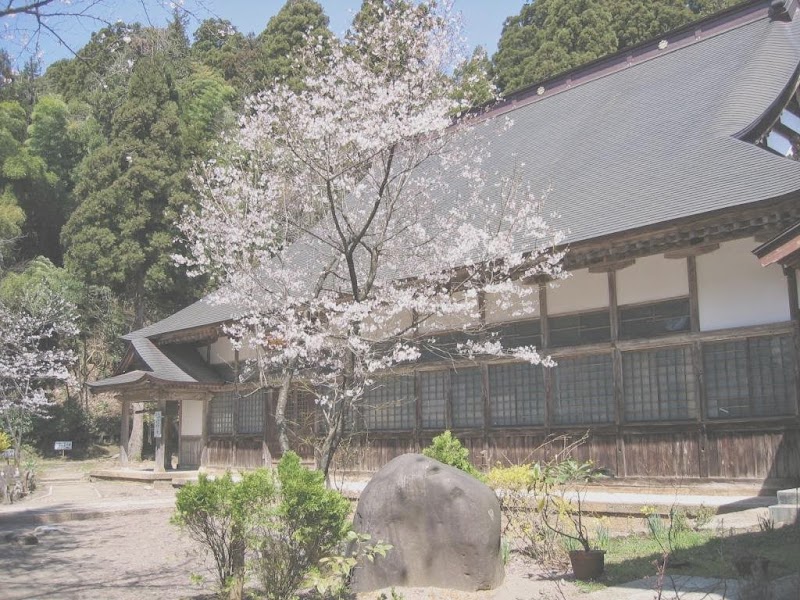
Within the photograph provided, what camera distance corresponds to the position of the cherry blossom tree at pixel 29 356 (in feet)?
78.0

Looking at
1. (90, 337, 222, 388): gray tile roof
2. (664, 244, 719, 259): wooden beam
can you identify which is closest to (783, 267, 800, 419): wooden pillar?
(664, 244, 719, 259): wooden beam

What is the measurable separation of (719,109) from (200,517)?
11.9 m

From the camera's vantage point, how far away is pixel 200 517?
6.77m

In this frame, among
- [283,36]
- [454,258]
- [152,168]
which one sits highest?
[283,36]

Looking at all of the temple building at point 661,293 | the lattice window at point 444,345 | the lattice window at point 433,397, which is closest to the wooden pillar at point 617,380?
the temple building at point 661,293

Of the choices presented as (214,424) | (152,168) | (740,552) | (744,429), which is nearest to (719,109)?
(744,429)

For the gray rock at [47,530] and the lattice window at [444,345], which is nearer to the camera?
the gray rock at [47,530]

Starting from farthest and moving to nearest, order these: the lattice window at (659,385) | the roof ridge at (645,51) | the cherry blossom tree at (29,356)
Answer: the cherry blossom tree at (29,356) < the roof ridge at (645,51) < the lattice window at (659,385)

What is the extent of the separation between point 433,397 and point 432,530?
7.48m

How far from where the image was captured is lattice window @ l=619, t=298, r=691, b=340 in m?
11.2

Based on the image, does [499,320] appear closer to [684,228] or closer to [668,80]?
[684,228]

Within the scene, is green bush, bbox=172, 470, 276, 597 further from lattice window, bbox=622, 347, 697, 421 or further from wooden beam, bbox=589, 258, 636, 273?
wooden beam, bbox=589, 258, 636, 273

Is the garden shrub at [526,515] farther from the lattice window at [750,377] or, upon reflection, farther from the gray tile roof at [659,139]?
the gray tile roof at [659,139]

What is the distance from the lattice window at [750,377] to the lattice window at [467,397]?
4.36m
